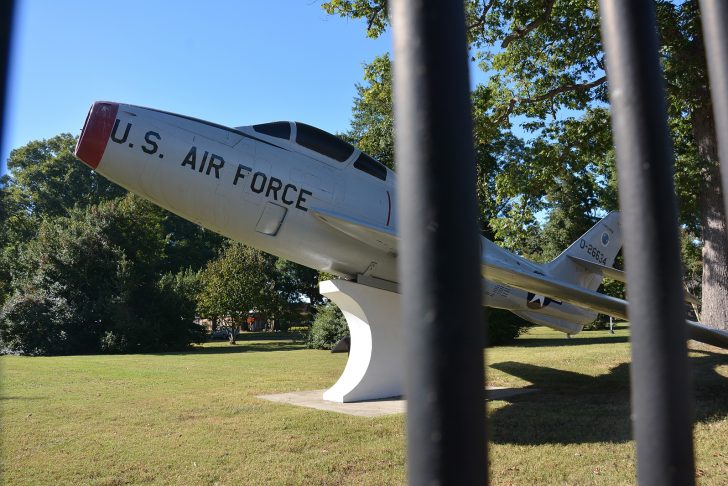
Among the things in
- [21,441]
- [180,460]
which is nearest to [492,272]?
[180,460]

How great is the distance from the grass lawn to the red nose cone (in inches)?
142

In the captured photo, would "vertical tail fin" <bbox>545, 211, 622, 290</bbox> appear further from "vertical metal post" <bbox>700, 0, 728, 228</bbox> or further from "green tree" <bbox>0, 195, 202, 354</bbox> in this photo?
"green tree" <bbox>0, 195, 202, 354</bbox>

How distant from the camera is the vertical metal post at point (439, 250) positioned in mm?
816

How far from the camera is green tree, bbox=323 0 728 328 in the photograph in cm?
1413

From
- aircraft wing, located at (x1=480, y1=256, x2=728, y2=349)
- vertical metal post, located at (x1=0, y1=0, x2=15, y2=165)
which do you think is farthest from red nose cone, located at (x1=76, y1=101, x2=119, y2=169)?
vertical metal post, located at (x1=0, y1=0, x2=15, y2=165)

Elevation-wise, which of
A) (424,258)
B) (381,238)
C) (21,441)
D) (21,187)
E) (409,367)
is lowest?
(21,441)

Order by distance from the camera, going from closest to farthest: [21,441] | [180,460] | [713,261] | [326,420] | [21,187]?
[180,460], [21,441], [326,420], [713,261], [21,187]

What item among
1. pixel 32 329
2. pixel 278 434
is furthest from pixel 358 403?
pixel 32 329

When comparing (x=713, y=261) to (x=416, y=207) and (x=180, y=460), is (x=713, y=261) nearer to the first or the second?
(x=180, y=460)

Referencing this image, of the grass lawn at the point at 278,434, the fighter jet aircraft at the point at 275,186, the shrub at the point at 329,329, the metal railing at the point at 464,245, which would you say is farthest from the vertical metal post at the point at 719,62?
the shrub at the point at 329,329

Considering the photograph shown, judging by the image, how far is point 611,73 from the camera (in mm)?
1041

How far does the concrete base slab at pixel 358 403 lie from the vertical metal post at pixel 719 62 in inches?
298

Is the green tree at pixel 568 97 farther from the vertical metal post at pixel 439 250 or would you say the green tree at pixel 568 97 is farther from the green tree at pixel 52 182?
the green tree at pixel 52 182

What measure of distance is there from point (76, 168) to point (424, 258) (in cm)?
6599
